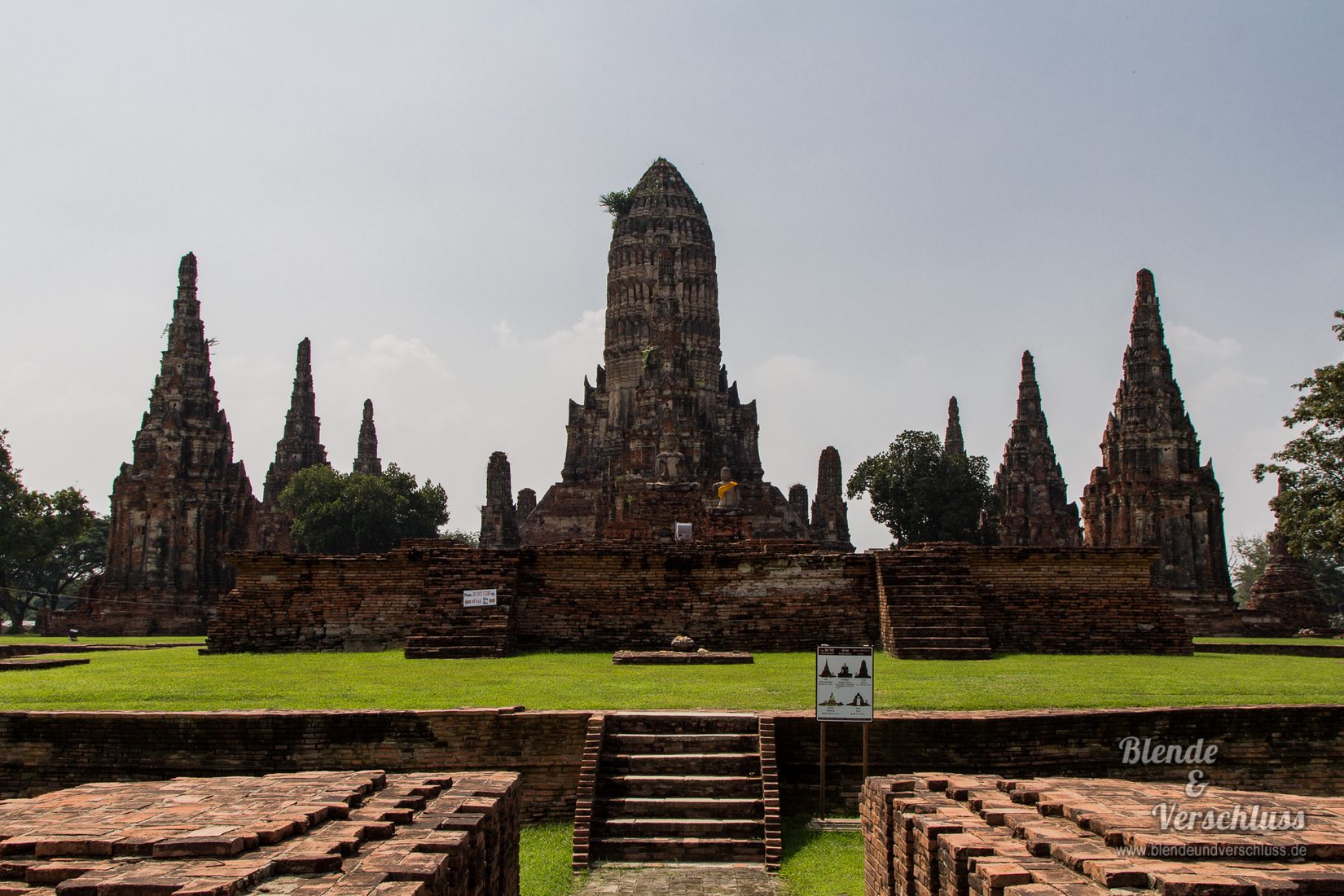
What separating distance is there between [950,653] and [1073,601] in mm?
3053

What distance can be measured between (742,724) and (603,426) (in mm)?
54823

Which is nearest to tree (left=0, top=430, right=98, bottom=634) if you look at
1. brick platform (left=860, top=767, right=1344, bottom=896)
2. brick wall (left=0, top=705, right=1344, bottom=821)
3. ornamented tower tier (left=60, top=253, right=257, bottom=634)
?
ornamented tower tier (left=60, top=253, right=257, bottom=634)

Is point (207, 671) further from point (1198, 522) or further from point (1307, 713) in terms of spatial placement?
point (1198, 522)

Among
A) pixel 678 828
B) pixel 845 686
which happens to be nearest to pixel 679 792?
pixel 678 828

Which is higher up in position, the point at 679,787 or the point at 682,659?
the point at 682,659

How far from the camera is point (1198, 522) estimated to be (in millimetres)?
39500

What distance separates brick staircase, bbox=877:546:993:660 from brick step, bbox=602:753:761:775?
7097 millimetres

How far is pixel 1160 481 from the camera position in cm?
3991

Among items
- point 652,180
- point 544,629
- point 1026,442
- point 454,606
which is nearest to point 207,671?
point 454,606

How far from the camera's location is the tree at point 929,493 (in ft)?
181

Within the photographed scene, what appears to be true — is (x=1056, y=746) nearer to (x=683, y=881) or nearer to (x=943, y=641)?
(x=683, y=881)

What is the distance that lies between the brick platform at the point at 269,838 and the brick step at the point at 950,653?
Result: 988cm

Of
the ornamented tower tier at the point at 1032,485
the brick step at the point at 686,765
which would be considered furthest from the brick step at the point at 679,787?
the ornamented tower tier at the point at 1032,485

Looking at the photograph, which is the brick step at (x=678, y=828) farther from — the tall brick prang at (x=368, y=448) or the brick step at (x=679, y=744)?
the tall brick prang at (x=368, y=448)
